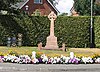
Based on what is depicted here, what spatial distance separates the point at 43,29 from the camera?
29.0 m

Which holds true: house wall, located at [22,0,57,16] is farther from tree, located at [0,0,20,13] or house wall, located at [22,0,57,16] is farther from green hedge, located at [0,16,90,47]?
green hedge, located at [0,16,90,47]

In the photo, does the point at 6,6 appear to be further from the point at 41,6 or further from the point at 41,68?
the point at 41,6

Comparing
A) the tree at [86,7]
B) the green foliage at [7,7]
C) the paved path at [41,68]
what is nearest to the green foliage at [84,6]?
the tree at [86,7]

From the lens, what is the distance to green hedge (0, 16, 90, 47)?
93.6 ft

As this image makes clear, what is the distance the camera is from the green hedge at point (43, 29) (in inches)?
1123

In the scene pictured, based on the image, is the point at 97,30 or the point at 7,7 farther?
the point at 97,30

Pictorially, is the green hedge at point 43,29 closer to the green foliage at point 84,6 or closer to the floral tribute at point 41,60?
the floral tribute at point 41,60

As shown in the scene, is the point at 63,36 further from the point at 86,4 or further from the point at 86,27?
the point at 86,4

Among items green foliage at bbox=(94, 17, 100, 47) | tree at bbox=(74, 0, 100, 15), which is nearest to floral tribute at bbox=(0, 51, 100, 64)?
green foliage at bbox=(94, 17, 100, 47)

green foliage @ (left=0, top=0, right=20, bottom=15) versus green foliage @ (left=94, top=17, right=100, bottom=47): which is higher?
green foliage @ (left=0, top=0, right=20, bottom=15)

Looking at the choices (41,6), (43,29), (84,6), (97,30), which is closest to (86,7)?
(84,6)

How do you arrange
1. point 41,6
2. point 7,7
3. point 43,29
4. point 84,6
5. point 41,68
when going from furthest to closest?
1. point 41,6
2. point 84,6
3. point 7,7
4. point 43,29
5. point 41,68

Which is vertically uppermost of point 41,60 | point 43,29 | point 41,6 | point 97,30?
point 41,6

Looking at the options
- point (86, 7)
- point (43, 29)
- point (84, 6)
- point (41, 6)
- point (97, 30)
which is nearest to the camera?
point (43, 29)
